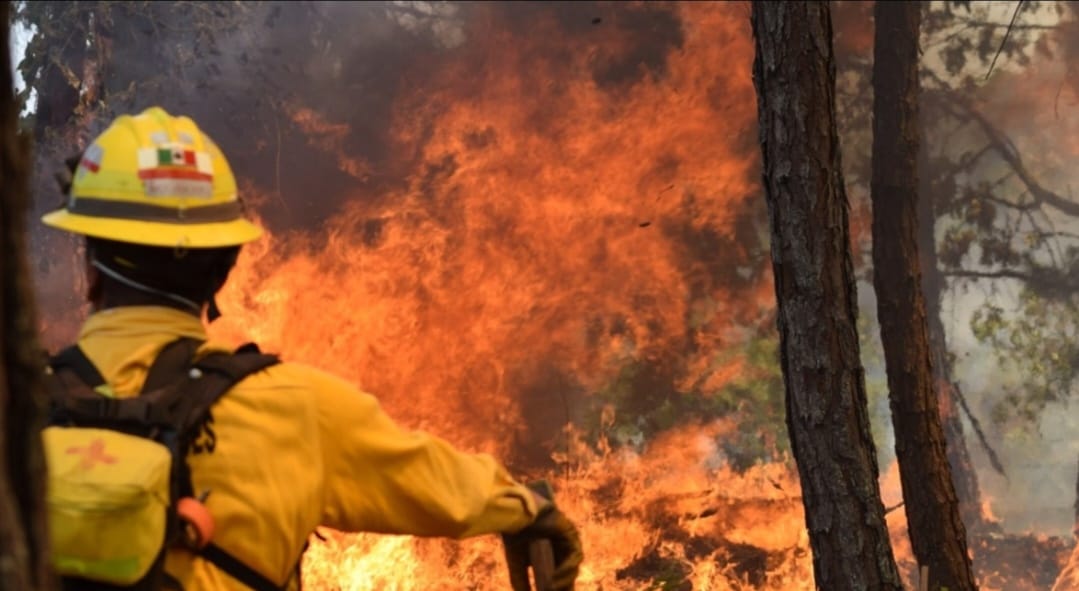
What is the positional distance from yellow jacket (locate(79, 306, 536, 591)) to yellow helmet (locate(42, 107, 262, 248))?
0.53ft

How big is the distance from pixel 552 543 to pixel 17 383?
165cm

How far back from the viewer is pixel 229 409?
212cm

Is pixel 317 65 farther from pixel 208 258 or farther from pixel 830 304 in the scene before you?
pixel 208 258

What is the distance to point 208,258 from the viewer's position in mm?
2293

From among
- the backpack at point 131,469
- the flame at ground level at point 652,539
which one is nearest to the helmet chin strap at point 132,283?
the backpack at point 131,469

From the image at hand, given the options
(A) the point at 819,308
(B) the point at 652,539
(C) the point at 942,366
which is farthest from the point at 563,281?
(A) the point at 819,308

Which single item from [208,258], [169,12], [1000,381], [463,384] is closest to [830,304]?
[208,258]

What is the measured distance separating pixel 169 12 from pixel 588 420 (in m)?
5.35

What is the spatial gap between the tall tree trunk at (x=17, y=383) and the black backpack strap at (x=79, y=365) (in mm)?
1110

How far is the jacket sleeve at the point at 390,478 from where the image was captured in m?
2.23

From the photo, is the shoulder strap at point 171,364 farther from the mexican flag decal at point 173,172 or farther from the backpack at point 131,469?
the mexican flag decal at point 173,172

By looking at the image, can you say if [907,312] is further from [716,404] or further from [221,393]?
[221,393]

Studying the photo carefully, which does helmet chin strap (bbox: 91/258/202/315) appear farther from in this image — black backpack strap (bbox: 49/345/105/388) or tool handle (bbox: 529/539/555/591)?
tool handle (bbox: 529/539/555/591)

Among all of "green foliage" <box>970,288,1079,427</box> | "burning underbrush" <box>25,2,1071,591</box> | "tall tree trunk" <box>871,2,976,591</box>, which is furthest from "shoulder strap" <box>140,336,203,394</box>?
"green foliage" <box>970,288,1079,427</box>
